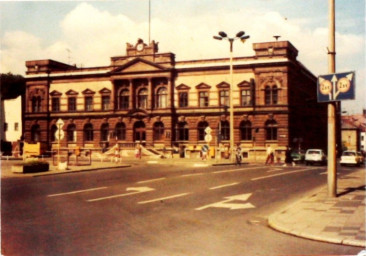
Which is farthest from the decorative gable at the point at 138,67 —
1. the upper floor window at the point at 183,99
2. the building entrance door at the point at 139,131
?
the building entrance door at the point at 139,131

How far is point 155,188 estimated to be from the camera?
1838cm

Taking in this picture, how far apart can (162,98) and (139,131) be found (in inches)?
218

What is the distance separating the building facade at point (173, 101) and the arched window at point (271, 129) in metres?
0.12

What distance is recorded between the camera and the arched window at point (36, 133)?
6306cm

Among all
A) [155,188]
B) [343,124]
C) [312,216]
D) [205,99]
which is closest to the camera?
[312,216]

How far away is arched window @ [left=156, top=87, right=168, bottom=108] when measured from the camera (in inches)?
2232

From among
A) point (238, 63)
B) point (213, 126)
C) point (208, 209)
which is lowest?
point (208, 209)

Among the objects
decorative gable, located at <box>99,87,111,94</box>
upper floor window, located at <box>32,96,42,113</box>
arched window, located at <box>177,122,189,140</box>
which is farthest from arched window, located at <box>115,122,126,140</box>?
upper floor window, located at <box>32,96,42,113</box>

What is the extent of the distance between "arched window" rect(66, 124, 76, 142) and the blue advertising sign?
51.9 metres

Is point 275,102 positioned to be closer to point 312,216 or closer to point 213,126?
point 213,126

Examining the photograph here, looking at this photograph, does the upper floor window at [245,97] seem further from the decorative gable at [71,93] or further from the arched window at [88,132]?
the decorative gable at [71,93]

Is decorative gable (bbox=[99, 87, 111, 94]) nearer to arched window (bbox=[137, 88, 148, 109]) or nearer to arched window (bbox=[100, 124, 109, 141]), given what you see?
arched window (bbox=[100, 124, 109, 141])

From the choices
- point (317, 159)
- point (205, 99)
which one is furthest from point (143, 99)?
point (317, 159)

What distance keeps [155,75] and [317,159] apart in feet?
84.2
